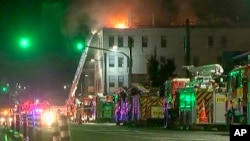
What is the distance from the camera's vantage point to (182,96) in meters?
35.6

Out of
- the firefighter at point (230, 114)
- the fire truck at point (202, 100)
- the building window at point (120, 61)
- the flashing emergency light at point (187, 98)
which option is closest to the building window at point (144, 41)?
the building window at point (120, 61)

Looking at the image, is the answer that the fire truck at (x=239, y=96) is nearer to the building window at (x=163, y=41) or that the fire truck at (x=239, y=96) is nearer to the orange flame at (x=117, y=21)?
the orange flame at (x=117, y=21)

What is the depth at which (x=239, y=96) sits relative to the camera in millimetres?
25484

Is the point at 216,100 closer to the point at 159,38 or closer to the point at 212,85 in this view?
the point at 212,85

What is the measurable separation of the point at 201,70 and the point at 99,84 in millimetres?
61479

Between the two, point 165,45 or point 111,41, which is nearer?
point 111,41

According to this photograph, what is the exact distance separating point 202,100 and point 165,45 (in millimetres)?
59932

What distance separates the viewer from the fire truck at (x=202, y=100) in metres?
32.2

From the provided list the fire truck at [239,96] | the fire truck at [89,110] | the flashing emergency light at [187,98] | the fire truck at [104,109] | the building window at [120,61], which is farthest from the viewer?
the building window at [120,61]

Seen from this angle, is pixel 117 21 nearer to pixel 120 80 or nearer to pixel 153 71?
pixel 120 80

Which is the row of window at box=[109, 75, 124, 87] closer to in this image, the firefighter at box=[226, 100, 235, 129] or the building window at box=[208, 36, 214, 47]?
the building window at box=[208, 36, 214, 47]

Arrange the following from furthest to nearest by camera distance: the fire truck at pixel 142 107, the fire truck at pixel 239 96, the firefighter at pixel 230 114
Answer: the fire truck at pixel 142 107, the firefighter at pixel 230 114, the fire truck at pixel 239 96

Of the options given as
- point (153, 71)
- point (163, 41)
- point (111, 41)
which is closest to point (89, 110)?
point (153, 71)

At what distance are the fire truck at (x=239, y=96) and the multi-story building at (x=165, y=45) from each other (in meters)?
63.8
